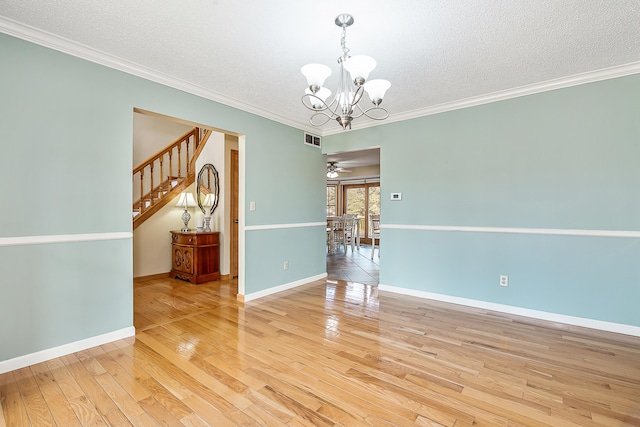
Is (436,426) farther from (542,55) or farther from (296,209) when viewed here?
(296,209)

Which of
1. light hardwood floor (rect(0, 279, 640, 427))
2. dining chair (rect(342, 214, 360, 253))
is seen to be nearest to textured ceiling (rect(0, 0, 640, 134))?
light hardwood floor (rect(0, 279, 640, 427))

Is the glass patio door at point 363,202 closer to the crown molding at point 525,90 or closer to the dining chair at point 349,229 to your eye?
the dining chair at point 349,229

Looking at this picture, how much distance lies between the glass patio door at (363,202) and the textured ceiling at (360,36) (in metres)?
6.50

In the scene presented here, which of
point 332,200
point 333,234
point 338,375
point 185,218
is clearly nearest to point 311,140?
point 185,218

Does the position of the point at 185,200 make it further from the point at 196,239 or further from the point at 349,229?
the point at 349,229

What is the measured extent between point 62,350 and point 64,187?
4.19ft

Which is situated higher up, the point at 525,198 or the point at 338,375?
the point at 525,198

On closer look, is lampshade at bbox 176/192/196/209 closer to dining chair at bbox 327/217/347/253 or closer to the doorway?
dining chair at bbox 327/217/347/253

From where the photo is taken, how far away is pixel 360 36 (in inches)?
85.4

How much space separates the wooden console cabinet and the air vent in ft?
6.84

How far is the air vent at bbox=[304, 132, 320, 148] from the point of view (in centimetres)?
454

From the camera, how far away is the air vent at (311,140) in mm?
4539

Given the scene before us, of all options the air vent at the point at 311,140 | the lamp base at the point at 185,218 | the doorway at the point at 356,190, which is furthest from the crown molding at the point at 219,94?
the doorway at the point at 356,190

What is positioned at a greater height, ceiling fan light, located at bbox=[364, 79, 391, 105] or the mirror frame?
ceiling fan light, located at bbox=[364, 79, 391, 105]
